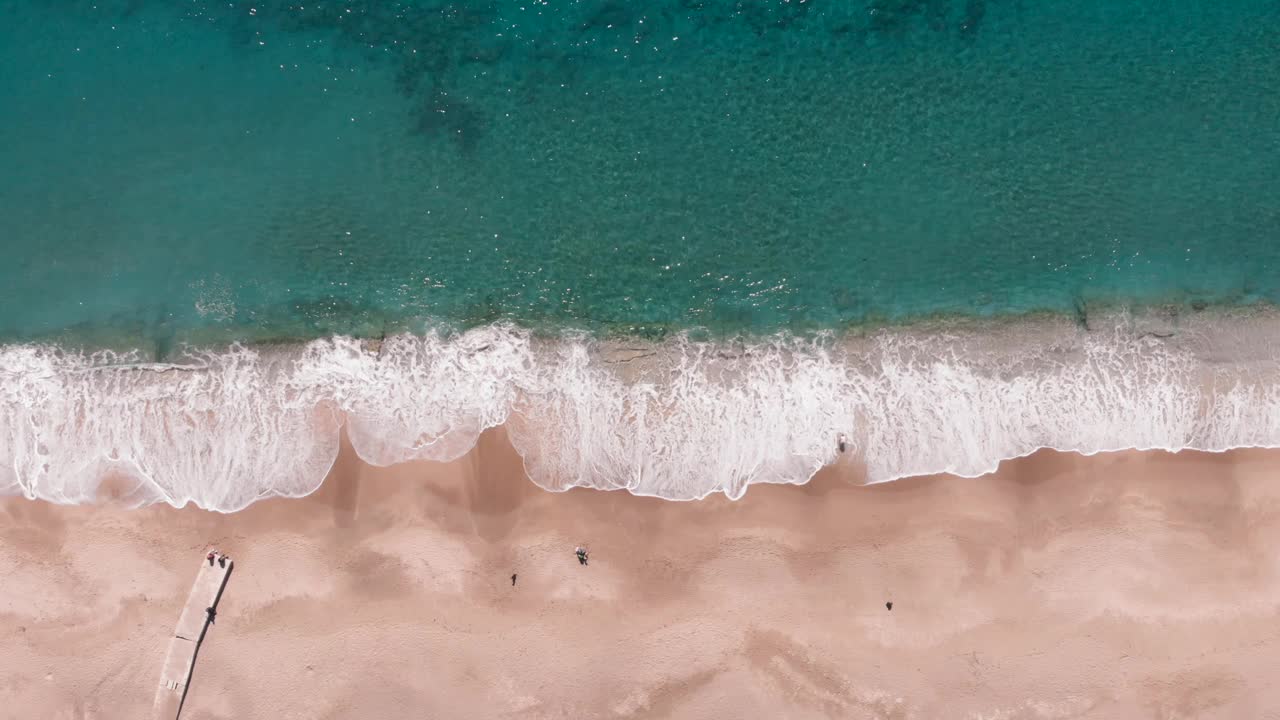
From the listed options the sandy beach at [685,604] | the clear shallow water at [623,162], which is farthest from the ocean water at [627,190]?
the sandy beach at [685,604]

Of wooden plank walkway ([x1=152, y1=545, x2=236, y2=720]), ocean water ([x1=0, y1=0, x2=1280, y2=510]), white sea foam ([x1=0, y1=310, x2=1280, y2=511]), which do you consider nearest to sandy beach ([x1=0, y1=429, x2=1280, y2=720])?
wooden plank walkway ([x1=152, y1=545, x2=236, y2=720])

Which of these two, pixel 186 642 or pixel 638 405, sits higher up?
pixel 638 405

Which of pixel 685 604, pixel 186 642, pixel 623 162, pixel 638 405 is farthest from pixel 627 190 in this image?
pixel 186 642

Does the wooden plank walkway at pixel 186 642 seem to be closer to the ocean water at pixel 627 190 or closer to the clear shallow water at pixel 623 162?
the ocean water at pixel 627 190

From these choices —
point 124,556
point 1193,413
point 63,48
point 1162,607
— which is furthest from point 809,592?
point 63,48

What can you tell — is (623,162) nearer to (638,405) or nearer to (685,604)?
(638,405)

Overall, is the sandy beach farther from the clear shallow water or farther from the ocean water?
the clear shallow water
